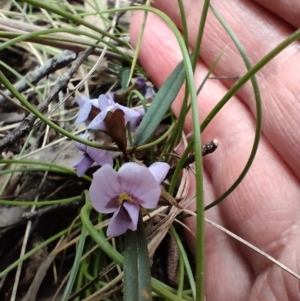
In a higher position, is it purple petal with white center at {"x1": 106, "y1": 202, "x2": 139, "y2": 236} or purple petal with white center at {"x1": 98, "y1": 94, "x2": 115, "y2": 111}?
purple petal with white center at {"x1": 98, "y1": 94, "x2": 115, "y2": 111}

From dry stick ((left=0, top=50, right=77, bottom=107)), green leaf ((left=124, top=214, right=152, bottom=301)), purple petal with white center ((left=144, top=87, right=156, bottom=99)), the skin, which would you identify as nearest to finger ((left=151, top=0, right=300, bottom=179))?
the skin

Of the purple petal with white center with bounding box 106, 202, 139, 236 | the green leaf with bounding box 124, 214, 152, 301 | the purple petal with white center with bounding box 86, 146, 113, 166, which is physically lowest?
the green leaf with bounding box 124, 214, 152, 301

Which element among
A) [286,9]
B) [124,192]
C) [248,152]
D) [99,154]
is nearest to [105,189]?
[124,192]

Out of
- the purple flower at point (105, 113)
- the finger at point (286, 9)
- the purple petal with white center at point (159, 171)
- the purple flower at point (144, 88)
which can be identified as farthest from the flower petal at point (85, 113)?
the finger at point (286, 9)

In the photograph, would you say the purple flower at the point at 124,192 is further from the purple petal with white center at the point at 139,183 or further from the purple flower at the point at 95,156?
the purple flower at the point at 95,156

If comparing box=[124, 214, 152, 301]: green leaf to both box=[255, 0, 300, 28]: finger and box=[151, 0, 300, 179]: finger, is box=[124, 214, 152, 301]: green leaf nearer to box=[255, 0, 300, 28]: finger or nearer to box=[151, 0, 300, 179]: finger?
box=[151, 0, 300, 179]: finger

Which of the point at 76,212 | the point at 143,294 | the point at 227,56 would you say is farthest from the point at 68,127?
the point at 143,294
